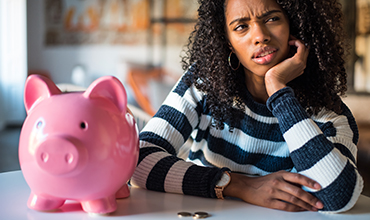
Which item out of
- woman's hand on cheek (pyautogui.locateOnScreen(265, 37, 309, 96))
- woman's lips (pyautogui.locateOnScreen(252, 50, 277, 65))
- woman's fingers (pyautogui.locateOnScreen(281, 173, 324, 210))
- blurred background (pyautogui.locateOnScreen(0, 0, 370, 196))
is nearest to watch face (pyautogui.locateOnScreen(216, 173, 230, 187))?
woman's fingers (pyautogui.locateOnScreen(281, 173, 324, 210))

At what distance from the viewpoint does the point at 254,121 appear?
110cm

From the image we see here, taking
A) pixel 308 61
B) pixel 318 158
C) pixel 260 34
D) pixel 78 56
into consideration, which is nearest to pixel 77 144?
pixel 318 158

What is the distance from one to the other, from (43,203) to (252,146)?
0.65 m

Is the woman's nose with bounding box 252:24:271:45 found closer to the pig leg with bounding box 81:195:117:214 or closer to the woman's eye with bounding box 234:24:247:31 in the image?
the woman's eye with bounding box 234:24:247:31

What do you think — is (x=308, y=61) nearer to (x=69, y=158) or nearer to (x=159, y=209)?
(x=159, y=209)

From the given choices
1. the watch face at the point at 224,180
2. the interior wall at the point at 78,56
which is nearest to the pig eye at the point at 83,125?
the watch face at the point at 224,180

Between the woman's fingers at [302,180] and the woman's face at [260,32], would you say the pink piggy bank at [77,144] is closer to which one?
the woman's fingers at [302,180]

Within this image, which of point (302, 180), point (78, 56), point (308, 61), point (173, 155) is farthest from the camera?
point (78, 56)

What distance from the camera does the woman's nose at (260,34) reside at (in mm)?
972

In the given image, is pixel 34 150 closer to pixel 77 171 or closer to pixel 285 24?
pixel 77 171

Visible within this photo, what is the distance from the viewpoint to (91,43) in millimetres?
5453

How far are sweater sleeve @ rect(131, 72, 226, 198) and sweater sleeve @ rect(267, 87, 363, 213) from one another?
0.18 metres

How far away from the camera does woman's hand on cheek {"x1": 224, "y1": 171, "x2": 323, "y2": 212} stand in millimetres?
720

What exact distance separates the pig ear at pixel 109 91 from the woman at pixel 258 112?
270 millimetres
